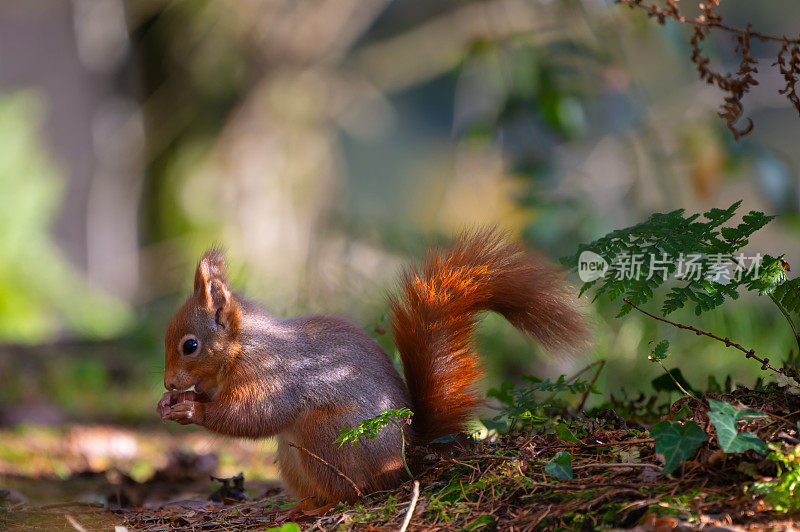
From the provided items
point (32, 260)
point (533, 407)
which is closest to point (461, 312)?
point (533, 407)

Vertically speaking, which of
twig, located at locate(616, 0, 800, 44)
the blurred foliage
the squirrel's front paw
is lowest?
the squirrel's front paw

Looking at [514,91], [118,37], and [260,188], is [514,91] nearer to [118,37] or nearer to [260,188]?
[260,188]

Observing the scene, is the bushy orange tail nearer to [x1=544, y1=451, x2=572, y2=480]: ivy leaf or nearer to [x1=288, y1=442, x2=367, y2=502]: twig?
[x1=288, y1=442, x2=367, y2=502]: twig

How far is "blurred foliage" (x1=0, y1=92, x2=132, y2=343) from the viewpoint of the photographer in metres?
5.57

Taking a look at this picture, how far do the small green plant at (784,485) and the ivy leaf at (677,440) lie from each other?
0.12 meters

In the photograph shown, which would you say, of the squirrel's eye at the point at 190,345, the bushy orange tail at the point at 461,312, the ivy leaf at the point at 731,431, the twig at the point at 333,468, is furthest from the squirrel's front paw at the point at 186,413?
the ivy leaf at the point at 731,431

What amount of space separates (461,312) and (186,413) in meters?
0.73

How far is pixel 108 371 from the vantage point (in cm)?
454

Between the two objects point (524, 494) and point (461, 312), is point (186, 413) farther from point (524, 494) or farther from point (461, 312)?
point (524, 494)

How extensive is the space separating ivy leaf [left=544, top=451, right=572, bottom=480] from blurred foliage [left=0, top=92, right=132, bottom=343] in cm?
418

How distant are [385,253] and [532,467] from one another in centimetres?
286

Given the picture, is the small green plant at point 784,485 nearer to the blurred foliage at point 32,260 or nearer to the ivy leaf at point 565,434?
the ivy leaf at point 565,434

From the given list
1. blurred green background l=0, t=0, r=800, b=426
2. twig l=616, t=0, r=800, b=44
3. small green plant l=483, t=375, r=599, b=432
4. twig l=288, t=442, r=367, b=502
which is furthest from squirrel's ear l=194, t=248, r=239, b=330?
twig l=616, t=0, r=800, b=44

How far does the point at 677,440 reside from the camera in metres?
1.38
